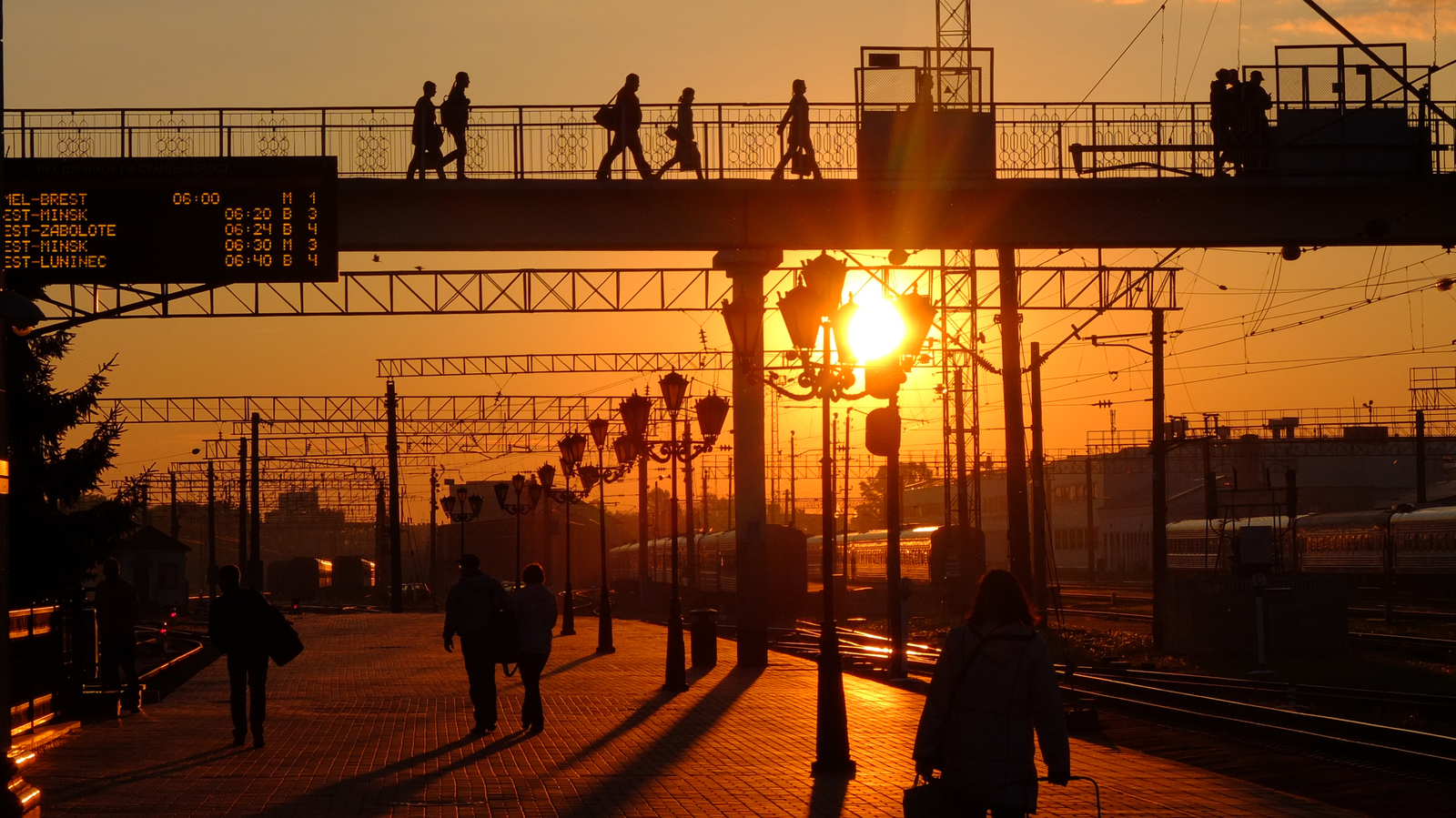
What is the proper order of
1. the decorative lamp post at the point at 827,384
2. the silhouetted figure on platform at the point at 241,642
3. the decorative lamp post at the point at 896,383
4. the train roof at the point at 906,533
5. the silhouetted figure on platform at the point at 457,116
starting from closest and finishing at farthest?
1. the decorative lamp post at the point at 827,384
2. the silhouetted figure on platform at the point at 241,642
3. the decorative lamp post at the point at 896,383
4. the silhouetted figure on platform at the point at 457,116
5. the train roof at the point at 906,533

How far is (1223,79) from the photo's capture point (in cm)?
2372

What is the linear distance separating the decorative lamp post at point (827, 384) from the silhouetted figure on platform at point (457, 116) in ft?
27.9

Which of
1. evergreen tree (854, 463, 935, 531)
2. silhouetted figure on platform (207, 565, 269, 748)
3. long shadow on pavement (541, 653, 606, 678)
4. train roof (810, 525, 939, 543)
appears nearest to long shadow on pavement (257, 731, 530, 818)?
silhouetted figure on platform (207, 565, 269, 748)

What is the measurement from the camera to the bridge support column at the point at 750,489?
24234 millimetres

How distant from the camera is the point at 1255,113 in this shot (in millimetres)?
23641

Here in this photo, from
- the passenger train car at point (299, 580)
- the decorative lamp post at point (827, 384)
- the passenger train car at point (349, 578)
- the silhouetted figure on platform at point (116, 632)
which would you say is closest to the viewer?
the decorative lamp post at point (827, 384)

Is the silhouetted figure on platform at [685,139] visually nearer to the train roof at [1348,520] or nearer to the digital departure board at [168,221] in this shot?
the digital departure board at [168,221]

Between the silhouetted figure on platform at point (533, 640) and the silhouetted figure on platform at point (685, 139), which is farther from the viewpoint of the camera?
the silhouetted figure on platform at point (685, 139)

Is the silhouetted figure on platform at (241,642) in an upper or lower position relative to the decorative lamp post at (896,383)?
lower

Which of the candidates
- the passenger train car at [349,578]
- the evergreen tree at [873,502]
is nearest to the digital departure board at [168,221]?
the passenger train car at [349,578]

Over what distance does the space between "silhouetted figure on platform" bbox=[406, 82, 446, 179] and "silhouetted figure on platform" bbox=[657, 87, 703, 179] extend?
324 cm

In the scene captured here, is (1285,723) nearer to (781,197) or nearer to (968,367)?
(781,197)

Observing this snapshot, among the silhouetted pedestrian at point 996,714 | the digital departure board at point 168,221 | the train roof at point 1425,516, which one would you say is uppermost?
the digital departure board at point 168,221

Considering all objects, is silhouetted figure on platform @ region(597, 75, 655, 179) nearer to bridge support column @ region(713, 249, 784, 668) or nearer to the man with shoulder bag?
bridge support column @ region(713, 249, 784, 668)
